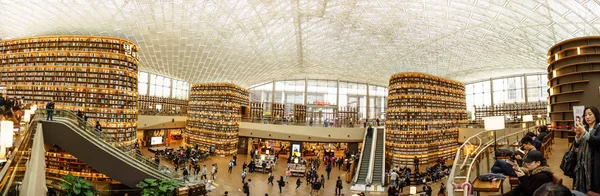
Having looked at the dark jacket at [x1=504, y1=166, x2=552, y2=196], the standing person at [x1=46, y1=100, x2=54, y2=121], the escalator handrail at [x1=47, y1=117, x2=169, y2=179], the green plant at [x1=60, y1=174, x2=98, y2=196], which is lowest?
the green plant at [x1=60, y1=174, x2=98, y2=196]

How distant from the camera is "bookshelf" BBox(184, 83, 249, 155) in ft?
85.8

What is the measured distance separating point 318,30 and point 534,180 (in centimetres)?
2305

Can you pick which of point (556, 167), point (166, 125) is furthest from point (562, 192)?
point (166, 125)

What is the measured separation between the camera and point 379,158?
796 inches

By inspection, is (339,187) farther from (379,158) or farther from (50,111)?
(50,111)

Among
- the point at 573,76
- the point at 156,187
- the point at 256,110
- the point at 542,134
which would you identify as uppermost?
the point at 573,76

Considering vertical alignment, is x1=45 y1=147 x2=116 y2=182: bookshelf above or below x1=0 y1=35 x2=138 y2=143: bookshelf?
below

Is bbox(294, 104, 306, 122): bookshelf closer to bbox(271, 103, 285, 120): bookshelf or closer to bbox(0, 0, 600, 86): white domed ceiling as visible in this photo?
bbox(271, 103, 285, 120): bookshelf

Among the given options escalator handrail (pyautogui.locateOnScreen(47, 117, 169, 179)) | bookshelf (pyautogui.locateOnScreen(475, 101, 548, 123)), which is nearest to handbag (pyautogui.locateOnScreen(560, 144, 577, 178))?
escalator handrail (pyautogui.locateOnScreen(47, 117, 169, 179))

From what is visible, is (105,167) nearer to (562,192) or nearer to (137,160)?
(137,160)

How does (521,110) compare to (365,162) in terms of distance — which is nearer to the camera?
(365,162)

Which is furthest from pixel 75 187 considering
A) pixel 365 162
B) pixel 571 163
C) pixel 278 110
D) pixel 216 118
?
pixel 278 110

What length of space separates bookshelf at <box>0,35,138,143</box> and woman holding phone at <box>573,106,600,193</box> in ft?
56.9

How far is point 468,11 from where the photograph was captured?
18516 mm
